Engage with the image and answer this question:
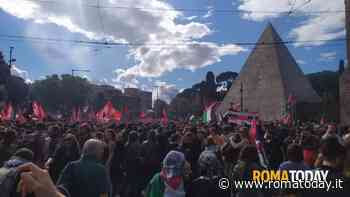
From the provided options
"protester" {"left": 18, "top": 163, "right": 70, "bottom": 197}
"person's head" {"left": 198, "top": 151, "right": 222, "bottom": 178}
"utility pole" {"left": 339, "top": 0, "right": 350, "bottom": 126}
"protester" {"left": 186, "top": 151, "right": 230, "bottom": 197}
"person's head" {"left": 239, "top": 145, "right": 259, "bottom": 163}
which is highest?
"utility pole" {"left": 339, "top": 0, "right": 350, "bottom": 126}

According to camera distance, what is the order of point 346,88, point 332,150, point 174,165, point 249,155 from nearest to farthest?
point 332,150 → point 174,165 → point 249,155 → point 346,88

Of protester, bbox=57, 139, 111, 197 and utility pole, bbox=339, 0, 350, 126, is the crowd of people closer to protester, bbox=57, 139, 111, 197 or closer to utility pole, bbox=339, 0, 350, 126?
protester, bbox=57, 139, 111, 197

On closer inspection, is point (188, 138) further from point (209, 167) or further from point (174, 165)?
point (174, 165)

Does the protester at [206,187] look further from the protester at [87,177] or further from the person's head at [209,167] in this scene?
the protester at [87,177]

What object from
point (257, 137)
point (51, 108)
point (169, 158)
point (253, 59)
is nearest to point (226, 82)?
point (253, 59)

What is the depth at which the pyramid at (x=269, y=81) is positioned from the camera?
55344 mm

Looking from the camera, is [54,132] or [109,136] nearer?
[109,136]

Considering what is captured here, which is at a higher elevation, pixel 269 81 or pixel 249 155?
pixel 269 81

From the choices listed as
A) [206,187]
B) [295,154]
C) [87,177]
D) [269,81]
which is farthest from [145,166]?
[269,81]

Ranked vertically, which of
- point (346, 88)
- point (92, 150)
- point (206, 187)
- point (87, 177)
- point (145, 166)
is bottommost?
point (145, 166)

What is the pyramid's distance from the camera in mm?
55344

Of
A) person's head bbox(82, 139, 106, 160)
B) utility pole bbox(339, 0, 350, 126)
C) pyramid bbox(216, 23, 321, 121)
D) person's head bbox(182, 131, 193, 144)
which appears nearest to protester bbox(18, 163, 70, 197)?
person's head bbox(82, 139, 106, 160)

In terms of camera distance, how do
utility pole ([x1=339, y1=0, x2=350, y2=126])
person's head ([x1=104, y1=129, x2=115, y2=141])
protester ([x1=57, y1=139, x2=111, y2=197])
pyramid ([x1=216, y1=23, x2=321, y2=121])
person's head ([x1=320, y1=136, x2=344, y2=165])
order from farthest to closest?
1. pyramid ([x1=216, y1=23, x2=321, y2=121])
2. utility pole ([x1=339, y1=0, x2=350, y2=126])
3. person's head ([x1=104, y1=129, x2=115, y2=141])
4. protester ([x1=57, y1=139, x2=111, y2=197])
5. person's head ([x1=320, y1=136, x2=344, y2=165])

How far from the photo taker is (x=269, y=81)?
2261 inches
